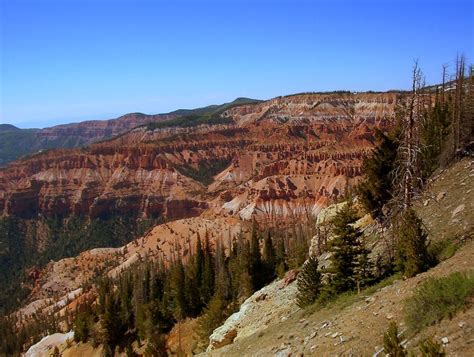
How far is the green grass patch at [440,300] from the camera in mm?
16250

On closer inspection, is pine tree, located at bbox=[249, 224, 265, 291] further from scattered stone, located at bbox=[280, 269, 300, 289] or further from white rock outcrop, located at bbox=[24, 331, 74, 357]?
white rock outcrop, located at bbox=[24, 331, 74, 357]

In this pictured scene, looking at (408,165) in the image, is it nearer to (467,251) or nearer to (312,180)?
(467,251)

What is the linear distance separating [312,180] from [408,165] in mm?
146480

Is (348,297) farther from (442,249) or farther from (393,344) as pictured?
(393,344)

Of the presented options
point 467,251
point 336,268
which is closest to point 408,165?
point 467,251

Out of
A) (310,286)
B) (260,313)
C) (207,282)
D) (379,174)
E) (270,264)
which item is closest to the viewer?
(310,286)

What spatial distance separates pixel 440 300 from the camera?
16.7m

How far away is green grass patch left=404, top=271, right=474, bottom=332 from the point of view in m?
16.2

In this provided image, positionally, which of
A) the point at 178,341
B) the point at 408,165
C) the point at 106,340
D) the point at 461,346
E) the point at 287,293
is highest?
the point at 408,165

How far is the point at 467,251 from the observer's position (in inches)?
851

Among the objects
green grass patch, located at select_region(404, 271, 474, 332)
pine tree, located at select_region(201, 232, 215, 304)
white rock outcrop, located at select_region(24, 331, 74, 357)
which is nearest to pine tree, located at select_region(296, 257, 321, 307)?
green grass patch, located at select_region(404, 271, 474, 332)

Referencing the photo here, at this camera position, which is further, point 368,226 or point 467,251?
point 368,226

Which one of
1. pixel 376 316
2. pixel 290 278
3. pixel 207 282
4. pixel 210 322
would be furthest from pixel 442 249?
pixel 207 282

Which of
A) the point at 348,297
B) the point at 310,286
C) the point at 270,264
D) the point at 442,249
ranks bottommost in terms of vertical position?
the point at 270,264
